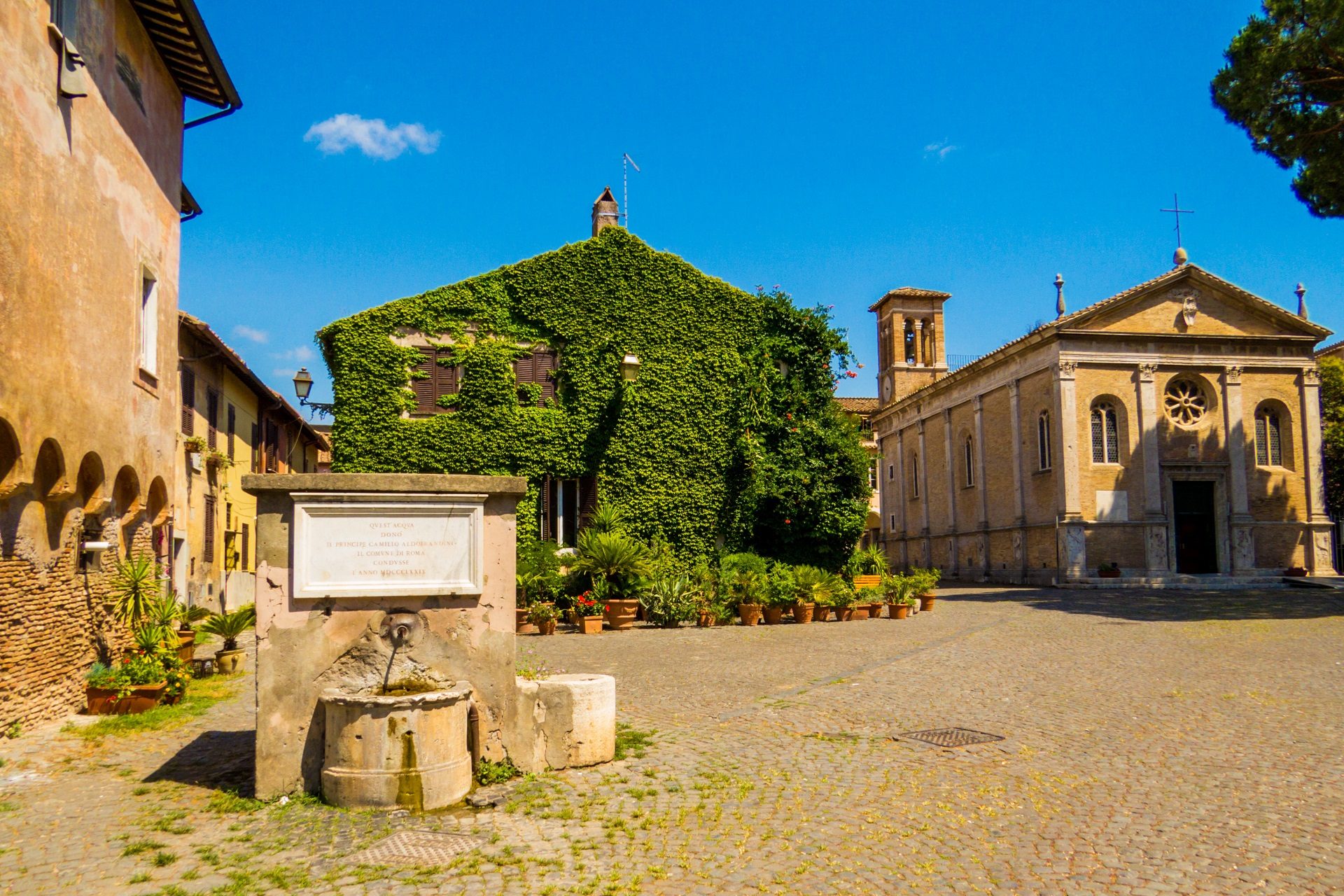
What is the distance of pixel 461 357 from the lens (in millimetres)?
21344

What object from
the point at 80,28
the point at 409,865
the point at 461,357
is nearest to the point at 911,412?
the point at 461,357

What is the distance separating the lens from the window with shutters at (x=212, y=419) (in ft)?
67.8

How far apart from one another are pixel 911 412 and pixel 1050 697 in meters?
35.6

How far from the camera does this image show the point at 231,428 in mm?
22859

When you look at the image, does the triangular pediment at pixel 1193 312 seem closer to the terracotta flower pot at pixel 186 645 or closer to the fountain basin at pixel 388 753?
the terracotta flower pot at pixel 186 645

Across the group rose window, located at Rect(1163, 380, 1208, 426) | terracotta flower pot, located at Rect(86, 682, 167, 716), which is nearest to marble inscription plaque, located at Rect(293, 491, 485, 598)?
terracotta flower pot, located at Rect(86, 682, 167, 716)

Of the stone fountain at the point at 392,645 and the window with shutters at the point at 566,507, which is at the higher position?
the window with shutters at the point at 566,507

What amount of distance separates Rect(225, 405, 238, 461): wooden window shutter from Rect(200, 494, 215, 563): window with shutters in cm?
164

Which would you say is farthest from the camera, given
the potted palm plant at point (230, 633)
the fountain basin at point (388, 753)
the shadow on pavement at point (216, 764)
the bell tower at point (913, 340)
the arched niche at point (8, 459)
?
the bell tower at point (913, 340)

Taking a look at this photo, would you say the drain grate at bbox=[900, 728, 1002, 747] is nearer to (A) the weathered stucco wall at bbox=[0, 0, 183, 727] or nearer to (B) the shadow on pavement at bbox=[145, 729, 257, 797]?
(B) the shadow on pavement at bbox=[145, 729, 257, 797]

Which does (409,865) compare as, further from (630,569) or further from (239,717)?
(630,569)

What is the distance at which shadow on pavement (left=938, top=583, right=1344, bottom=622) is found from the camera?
19438mm

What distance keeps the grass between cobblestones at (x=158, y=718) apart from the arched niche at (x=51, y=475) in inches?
85.0

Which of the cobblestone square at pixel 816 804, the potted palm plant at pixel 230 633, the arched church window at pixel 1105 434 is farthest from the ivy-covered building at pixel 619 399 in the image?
the arched church window at pixel 1105 434
